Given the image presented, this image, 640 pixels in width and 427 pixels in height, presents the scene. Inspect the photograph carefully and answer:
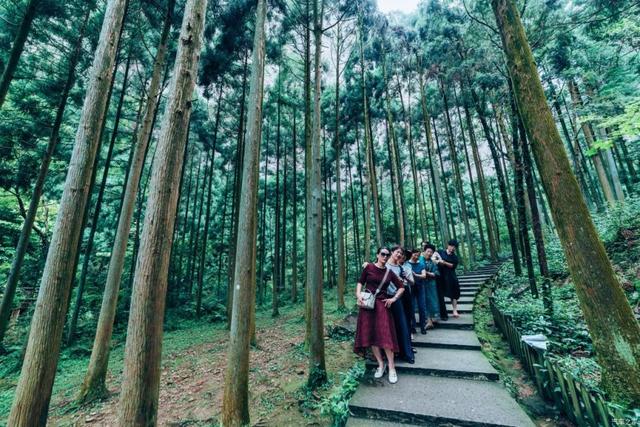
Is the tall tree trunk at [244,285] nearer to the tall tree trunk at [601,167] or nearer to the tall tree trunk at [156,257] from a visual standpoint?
the tall tree trunk at [156,257]

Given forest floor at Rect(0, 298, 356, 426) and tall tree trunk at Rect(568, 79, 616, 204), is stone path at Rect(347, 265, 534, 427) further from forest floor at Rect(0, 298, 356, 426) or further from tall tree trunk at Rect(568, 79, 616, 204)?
tall tree trunk at Rect(568, 79, 616, 204)

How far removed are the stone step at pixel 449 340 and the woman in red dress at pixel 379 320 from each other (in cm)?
141

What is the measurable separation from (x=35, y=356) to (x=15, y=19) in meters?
8.48

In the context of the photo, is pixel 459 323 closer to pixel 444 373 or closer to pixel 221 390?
→ pixel 444 373

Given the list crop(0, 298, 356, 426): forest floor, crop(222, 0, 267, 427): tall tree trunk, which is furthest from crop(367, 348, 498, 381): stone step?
crop(222, 0, 267, 427): tall tree trunk

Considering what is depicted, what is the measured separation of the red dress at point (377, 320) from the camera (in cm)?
379

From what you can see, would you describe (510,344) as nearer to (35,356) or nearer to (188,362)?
(35,356)

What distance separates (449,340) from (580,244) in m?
2.97

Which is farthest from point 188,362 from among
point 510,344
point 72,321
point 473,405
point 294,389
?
point 510,344

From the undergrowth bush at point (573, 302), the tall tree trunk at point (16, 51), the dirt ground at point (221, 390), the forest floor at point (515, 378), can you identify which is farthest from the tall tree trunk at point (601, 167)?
the tall tree trunk at point (16, 51)

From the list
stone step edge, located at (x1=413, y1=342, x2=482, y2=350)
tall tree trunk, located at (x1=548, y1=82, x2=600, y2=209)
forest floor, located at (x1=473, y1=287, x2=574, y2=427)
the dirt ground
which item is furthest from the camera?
A: tall tree trunk, located at (x1=548, y1=82, x2=600, y2=209)

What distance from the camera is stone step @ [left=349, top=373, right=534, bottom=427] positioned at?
280 centimetres

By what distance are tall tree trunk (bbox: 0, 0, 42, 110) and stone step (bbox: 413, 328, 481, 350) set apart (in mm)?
9917

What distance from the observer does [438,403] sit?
314 centimetres
